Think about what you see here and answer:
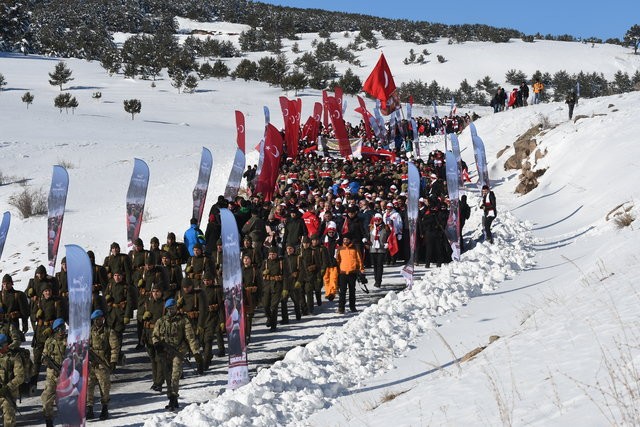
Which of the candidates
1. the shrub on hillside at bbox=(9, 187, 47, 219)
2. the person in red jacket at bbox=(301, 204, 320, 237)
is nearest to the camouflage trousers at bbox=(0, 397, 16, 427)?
the person in red jacket at bbox=(301, 204, 320, 237)

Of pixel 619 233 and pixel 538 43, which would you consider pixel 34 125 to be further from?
pixel 538 43

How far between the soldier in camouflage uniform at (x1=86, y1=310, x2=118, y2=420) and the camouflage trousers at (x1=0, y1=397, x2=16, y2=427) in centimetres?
109

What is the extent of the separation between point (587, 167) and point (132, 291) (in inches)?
648

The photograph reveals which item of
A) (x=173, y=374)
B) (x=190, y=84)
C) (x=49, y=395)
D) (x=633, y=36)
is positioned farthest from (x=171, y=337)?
(x=633, y=36)

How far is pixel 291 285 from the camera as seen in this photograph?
13.4m

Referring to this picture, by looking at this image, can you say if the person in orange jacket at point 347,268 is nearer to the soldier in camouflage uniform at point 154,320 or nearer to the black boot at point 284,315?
the black boot at point 284,315

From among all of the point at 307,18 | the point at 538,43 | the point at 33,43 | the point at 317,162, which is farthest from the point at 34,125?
the point at 307,18

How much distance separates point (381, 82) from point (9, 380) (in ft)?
73.1

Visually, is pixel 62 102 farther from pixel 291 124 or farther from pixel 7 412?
pixel 7 412

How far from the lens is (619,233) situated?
1516cm

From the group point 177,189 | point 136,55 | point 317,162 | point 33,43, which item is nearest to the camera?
point 317,162

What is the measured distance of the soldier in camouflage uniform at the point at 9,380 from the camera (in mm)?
8680

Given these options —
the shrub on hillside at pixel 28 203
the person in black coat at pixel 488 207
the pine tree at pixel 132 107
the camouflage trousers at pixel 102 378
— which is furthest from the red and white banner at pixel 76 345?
the pine tree at pixel 132 107

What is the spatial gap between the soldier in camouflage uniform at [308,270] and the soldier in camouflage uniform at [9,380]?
18.8 ft
